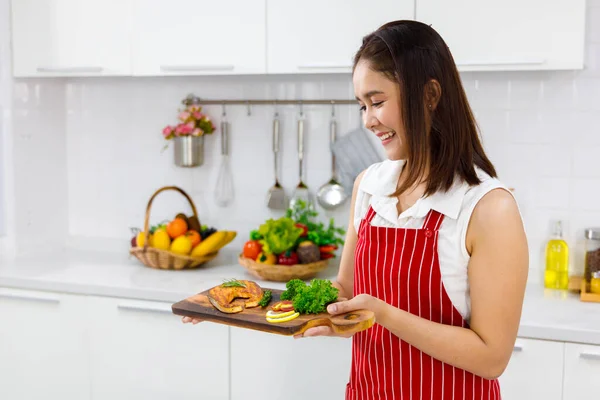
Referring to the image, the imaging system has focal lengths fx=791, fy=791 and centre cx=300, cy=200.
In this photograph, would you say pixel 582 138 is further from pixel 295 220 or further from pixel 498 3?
pixel 295 220

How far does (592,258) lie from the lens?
2521mm

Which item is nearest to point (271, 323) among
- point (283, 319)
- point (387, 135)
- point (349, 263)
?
point (283, 319)

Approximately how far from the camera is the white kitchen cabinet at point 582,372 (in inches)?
83.6

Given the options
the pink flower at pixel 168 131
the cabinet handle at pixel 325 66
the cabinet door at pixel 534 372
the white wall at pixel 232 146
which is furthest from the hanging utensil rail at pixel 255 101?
the cabinet door at pixel 534 372

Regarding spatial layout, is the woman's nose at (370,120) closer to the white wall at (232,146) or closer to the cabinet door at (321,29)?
the cabinet door at (321,29)

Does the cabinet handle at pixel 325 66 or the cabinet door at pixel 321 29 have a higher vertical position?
the cabinet door at pixel 321 29

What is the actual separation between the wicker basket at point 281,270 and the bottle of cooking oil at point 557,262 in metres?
0.76

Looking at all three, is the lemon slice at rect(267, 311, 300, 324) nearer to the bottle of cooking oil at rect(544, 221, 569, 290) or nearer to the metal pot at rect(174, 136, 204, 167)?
the bottle of cooking oil at rect(544, 221, 569, 290)

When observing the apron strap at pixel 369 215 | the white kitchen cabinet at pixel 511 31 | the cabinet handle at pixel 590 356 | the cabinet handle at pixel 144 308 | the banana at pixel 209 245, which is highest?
the white kitchen cabinet at pixel 511 31

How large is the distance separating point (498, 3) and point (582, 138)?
576 millimetres

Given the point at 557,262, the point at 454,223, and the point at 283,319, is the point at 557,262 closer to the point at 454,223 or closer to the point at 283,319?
the point at 454,223

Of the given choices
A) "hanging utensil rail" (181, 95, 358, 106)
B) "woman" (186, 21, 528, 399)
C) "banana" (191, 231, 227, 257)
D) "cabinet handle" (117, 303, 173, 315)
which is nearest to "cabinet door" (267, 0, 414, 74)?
"hanging utensil rail" (181, 95, 358, 106)

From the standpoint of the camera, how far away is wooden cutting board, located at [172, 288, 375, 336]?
144cm

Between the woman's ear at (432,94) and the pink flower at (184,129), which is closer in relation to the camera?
the woman's ear at (432,94)
